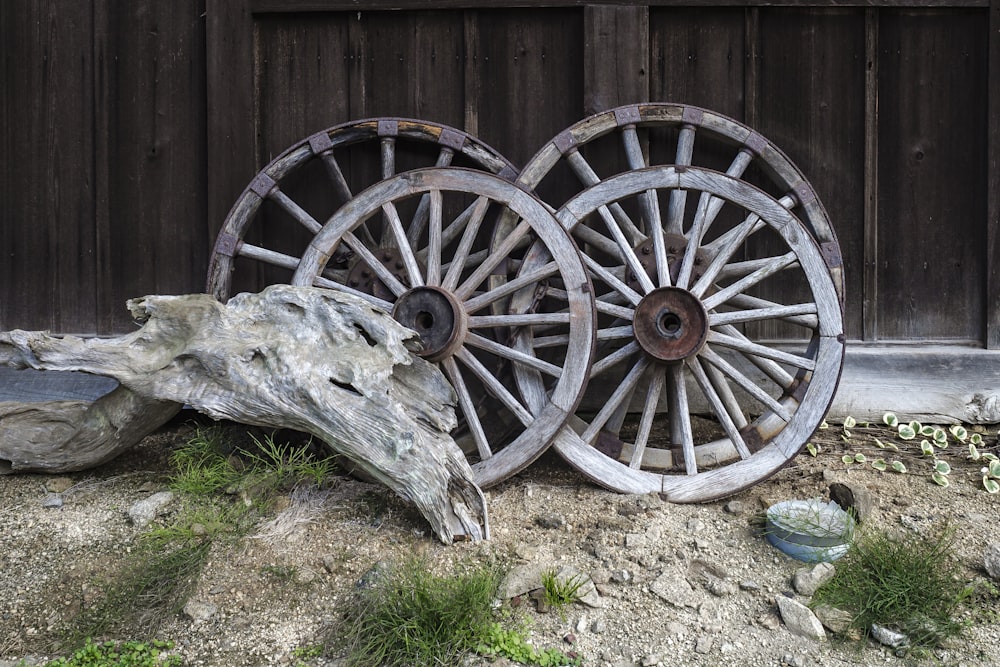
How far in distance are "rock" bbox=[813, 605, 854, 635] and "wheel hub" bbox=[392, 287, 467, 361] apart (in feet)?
5.16

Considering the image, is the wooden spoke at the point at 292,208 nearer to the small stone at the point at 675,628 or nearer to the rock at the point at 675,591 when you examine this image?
the rock at the point at 675,591

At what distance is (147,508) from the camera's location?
271cm

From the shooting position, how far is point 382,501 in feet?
9.09

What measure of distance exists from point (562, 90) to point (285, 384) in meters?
1.98

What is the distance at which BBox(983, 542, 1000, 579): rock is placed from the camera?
2402 mm

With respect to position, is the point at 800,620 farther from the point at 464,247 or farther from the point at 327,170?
the point at 327,170

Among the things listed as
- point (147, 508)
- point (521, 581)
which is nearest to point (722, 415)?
point (521, 581)

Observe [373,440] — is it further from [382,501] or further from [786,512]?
[786,512]

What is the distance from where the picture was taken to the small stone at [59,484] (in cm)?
295

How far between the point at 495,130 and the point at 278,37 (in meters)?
1.18

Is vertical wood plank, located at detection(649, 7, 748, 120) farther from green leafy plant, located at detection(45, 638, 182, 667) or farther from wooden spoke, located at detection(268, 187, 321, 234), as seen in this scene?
green leafy plant, located at detection(45, 638, 182, 667)

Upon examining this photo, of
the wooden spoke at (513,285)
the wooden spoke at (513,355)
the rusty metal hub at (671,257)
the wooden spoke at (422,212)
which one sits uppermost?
the wooden spoke at (422,212)

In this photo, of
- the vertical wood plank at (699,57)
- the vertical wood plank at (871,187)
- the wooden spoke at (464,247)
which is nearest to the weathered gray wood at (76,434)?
the wooden spoke at (464,247)

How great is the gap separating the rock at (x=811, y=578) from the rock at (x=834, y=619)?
8 centimetres
